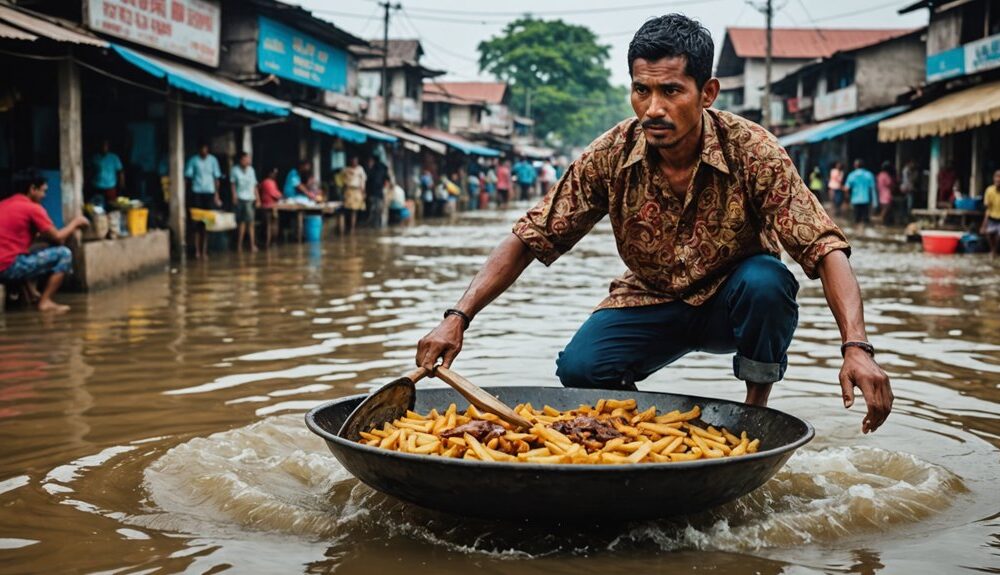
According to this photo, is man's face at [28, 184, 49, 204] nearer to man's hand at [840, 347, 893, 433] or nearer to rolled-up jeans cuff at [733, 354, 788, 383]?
rolled-up jeans cuff at [733, 354, 788, 383]

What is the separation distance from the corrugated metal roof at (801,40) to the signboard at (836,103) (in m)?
11.3

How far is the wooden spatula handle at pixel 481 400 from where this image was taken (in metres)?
3.43

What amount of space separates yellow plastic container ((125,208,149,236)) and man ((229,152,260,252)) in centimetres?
348

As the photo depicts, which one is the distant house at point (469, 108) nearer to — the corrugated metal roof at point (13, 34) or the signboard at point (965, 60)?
the signboard at point (965, 60)

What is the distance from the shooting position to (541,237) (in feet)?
12.5

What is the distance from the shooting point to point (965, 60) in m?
21.5

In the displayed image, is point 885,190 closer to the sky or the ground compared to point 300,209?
closer to the sky

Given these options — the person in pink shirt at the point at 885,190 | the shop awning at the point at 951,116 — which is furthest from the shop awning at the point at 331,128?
the person in pink shirt at the point at 885,190

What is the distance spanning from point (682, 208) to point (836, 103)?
3173cm

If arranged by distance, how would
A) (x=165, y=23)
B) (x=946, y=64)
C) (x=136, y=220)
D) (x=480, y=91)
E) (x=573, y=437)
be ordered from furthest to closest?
(x=480, y=91) < (x=946, y=64) < (x=165, y=23) < (x=136, y=220) < (x=573, y=437)

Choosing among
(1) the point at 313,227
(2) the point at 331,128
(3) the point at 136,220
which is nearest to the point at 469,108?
(2) the point at 331,128

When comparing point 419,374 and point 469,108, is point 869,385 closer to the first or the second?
point 419,374

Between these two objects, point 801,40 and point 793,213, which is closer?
point 793,213

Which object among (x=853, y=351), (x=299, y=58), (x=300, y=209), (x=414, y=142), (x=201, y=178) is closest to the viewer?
(x=853, y=351)
